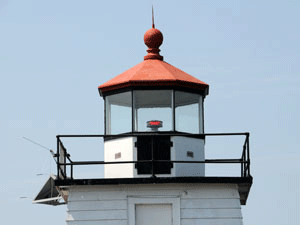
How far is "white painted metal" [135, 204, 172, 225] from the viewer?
2397 cm

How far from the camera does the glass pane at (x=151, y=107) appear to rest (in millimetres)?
24781

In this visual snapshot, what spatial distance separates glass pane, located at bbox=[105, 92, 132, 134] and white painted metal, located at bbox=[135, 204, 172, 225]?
75.9 inches

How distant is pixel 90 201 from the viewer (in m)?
24.0

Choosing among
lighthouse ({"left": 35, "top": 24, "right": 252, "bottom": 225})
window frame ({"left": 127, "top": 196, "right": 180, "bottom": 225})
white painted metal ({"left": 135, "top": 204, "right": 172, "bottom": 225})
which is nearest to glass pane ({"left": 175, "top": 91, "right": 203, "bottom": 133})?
lighthouse ({"left": 35, "top": 24, "right": 252, "bottom": 225})

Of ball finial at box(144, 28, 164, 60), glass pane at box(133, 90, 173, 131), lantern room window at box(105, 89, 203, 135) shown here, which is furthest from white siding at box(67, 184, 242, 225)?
ball finial at box(144, 28, 164, 60)

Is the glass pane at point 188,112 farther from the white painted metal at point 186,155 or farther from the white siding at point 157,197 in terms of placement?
the white siding at point 157,197

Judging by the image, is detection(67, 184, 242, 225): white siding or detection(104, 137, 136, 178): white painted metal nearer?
detection(67, 184, 242, 225): white siding

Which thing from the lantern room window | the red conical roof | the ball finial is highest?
the ball finial

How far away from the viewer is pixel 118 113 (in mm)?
25000

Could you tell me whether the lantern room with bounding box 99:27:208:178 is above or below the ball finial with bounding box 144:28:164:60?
below

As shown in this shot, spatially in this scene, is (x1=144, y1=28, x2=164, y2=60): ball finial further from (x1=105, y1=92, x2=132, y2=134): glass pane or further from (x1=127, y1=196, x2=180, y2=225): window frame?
(x1=127, y1=196, x2=180, y2=225): window frame

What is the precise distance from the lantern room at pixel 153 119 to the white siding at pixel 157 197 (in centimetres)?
49

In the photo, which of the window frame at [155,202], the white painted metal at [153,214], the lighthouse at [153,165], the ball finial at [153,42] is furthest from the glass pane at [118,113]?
the white painted metal at [153,214]

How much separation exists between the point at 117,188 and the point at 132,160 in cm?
77
